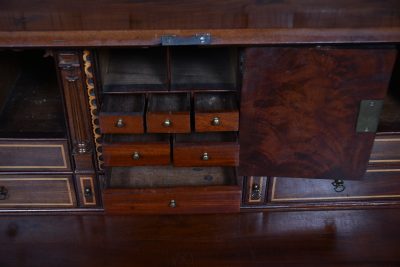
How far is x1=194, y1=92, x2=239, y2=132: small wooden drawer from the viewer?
3.63 ft

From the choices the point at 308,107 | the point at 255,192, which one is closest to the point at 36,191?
the point at 255,192

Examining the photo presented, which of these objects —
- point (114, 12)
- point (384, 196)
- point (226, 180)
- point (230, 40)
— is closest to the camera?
point (230, 40)

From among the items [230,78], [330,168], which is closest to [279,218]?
[330,168]

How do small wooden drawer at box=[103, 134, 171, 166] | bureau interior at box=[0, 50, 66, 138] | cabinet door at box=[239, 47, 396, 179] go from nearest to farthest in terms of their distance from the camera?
1. cabinet door at box=[239, 47, 396, 179]
2. small wooden drawer at box=[103, 134, 171, 166]
3. bureau interior at box=[0, 50, 66, 138]

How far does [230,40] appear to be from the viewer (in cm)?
103

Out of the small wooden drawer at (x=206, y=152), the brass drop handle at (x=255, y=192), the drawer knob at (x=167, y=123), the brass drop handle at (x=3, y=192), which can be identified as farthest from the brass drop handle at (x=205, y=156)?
the brass drop handle at (x=3, y=192)

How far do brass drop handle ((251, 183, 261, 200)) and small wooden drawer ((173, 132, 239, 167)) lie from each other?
0.63 ft

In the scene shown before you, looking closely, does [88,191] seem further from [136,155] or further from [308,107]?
[308,107]

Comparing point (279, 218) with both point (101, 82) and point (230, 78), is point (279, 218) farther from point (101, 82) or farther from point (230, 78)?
point (101, 82)

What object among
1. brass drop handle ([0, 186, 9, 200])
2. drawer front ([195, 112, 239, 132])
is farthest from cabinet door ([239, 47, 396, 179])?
brass drop handle ([0, 186, 9, 200])

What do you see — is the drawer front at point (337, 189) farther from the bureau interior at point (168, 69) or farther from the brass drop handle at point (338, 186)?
the bureau interior at point (168, 69)

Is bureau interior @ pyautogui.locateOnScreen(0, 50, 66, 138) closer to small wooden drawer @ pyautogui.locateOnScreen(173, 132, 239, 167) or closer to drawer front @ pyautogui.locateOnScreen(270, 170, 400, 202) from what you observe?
small wooden drawer @ pyautogui.locateOnScreen(173, 132, 239, 167)

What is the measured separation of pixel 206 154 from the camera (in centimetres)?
116

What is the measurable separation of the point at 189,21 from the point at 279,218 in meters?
0.59
